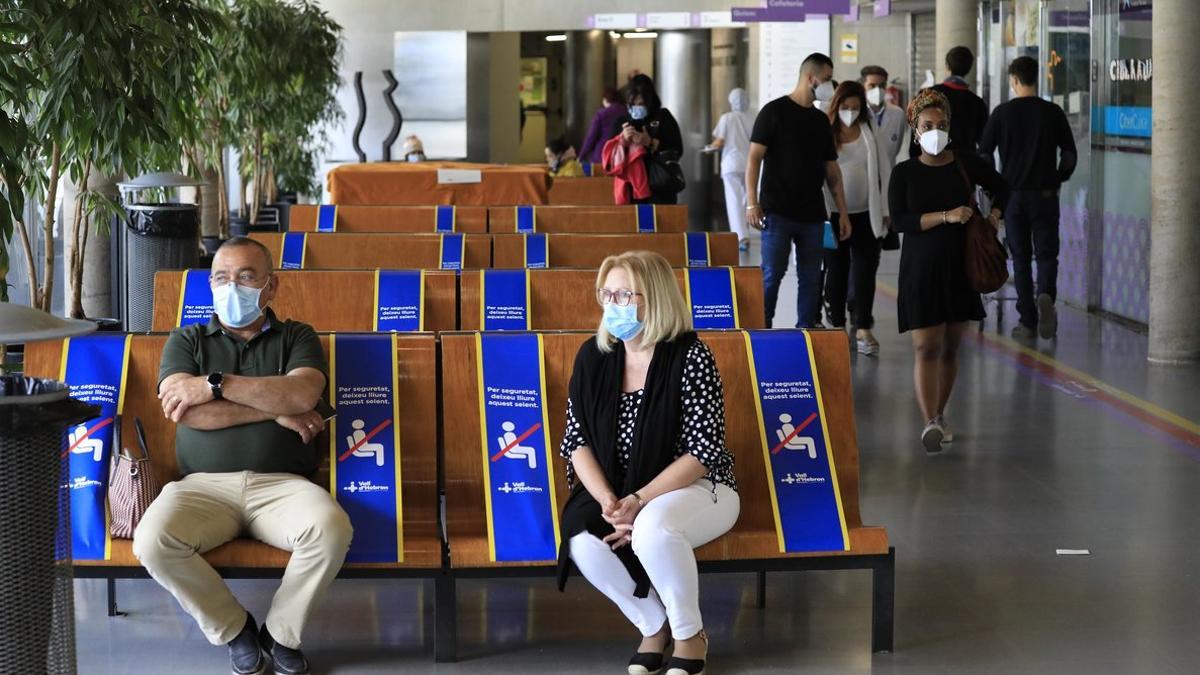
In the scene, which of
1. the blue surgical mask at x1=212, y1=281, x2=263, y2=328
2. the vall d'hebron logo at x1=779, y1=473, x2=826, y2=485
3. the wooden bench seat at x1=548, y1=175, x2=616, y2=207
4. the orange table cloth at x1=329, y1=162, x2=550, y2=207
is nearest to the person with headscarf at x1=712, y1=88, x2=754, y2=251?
the wooden bench seat at x1=548, y1=175, x2=616, y2=207

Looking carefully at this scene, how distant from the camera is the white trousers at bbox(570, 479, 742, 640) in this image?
466 cm

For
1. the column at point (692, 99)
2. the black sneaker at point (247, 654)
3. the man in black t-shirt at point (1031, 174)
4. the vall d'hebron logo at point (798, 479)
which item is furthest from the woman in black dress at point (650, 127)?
the column at point (692, 99)

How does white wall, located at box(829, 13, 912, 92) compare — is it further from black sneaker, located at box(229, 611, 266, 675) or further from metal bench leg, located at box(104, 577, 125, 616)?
black sneaker, located at box(229, 611, 266, 675)

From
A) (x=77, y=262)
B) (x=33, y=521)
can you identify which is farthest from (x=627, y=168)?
(x=33, y=521)

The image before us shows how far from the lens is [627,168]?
12.6m

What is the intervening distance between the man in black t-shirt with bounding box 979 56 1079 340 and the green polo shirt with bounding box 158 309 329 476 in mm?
7721

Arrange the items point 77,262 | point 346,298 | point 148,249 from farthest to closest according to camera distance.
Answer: point 148,249
point 77,262
point 346,298

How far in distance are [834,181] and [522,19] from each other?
1470 cm

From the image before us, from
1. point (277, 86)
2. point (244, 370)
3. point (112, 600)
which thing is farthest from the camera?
point (277, 86)

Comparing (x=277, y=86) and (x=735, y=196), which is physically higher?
(x=277, y=86)

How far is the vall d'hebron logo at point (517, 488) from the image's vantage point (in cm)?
506

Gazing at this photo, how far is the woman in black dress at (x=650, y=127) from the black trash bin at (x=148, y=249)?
390cm

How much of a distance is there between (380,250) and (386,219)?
1.62 m

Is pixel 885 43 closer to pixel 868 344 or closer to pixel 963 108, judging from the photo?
pixel 963 108
